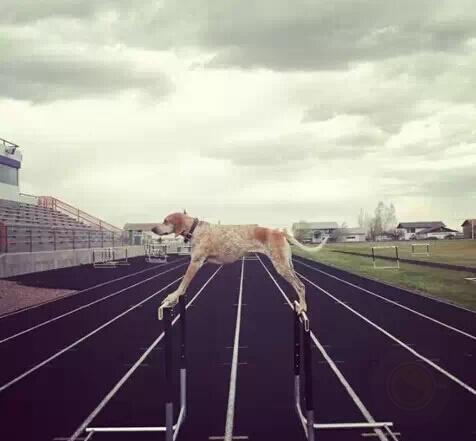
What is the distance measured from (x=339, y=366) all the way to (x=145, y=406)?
4.65m

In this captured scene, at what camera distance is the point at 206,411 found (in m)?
8.44

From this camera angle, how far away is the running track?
796cm

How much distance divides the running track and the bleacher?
12.9 meters

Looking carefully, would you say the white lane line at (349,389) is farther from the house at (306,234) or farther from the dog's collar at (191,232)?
the dog's collar at (191,232)

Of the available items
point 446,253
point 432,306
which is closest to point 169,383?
point 432,306

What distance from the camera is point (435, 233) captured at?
140 meters

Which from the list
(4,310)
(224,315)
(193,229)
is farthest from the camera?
(4,310)

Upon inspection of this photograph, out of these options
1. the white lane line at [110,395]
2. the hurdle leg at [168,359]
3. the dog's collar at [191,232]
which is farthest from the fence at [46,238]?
the dog's collar at [191,232]

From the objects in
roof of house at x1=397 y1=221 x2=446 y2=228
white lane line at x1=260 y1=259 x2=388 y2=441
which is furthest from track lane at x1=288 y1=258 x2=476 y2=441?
roof of house at x1=397 y1=221 x2=446 y2=228

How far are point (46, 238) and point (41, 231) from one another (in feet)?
8.13

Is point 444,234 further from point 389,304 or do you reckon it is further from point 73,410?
point 73,410

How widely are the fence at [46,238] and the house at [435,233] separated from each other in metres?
109

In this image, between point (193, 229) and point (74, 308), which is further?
point (74, 308)

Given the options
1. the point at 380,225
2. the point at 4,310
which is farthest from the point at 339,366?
the point at 380,225
